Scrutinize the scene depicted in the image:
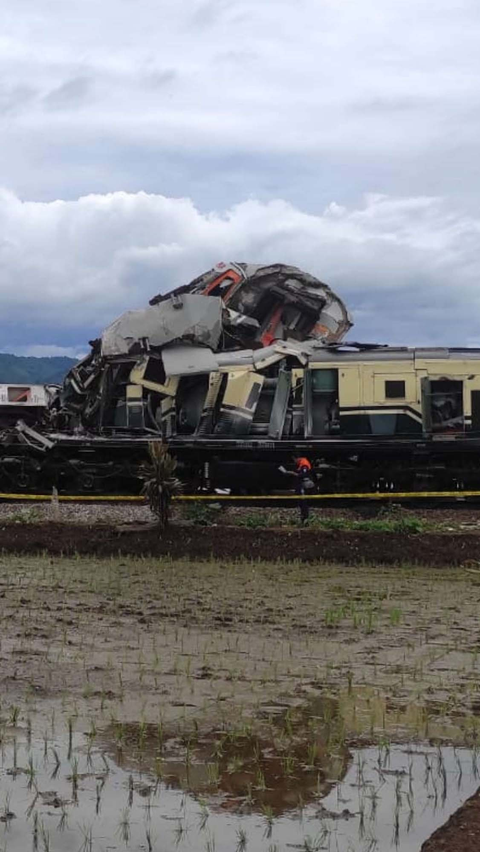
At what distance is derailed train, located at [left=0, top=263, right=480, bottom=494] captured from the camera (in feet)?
68.9

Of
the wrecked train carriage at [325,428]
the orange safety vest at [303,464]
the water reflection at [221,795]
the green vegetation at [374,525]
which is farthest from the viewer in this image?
the wrecked train carriage at [325,428]

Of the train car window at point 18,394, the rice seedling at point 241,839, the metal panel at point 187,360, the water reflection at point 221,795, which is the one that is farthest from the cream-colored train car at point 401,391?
the rice seedling at point 241,839

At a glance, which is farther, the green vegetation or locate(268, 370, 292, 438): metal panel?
locate(268, 370, 292, 438): metal panel

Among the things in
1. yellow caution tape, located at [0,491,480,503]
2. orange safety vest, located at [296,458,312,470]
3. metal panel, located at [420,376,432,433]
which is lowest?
yellow caution tape, located at [0,491,480,503]

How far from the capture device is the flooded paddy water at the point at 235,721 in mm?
5523

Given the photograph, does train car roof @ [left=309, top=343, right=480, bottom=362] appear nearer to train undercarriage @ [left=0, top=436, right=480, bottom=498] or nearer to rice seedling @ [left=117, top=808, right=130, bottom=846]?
train undercarriage @ [left=0, top=436, right=480, bottom=498]

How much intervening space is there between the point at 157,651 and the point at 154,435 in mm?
Result: 12638

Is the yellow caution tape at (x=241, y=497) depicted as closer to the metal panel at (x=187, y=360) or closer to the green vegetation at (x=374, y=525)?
the green vegetation at (x=374, y=525)

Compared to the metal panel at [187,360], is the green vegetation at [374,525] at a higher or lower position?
lower

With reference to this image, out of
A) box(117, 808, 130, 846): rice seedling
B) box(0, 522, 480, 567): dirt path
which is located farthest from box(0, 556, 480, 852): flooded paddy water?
box(0, 522, 480, 567): dirt path

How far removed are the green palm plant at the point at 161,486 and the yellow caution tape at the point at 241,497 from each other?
6.58 ft

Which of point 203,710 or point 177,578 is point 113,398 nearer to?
point 177,578

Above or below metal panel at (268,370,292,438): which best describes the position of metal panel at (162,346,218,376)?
above

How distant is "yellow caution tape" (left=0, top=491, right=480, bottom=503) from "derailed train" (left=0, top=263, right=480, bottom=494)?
38 centimetres
